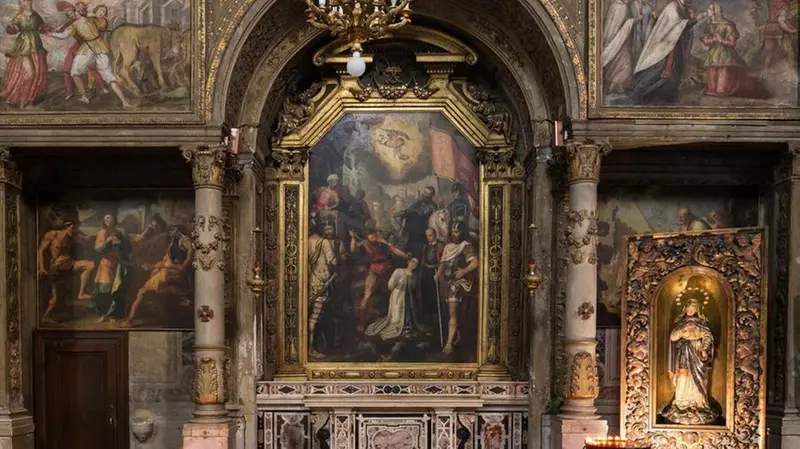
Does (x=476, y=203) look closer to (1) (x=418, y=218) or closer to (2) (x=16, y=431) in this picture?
(1) (x=418, y=218)

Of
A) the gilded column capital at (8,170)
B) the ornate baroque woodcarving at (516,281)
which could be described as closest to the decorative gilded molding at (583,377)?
the ornate baroque woodcarving at (516,281)

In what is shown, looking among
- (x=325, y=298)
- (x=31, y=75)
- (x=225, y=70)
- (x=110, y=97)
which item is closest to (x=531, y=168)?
(x=325, y=298)

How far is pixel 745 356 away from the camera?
1005 centimetres

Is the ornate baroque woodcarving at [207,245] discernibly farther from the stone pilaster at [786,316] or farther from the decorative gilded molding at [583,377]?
the stone pilaster at [786,316]

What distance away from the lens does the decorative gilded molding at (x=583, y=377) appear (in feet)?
32.1

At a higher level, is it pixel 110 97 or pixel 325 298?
pixel 110 97

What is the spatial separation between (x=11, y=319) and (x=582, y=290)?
715cm

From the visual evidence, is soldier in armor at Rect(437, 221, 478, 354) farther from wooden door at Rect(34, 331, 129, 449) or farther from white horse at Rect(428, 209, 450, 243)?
wooden door at Rect(34, 331, 129, 449)

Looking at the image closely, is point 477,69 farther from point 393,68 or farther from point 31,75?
point 31,75

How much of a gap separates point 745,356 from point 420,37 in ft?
19.5

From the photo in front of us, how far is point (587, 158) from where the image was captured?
32.3ft

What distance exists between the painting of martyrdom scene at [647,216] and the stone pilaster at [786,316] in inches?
37.1

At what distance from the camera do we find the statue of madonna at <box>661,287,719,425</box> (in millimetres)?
10156

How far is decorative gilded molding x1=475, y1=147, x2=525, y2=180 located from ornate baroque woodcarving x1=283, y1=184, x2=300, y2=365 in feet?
8.77
